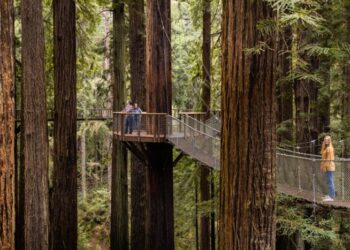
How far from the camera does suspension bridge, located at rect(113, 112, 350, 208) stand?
21.8ft

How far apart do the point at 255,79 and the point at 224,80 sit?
406 mm

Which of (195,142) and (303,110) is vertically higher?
(303,110)

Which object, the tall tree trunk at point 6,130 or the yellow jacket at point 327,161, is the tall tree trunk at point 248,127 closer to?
the tall tree trunk at point 6,130

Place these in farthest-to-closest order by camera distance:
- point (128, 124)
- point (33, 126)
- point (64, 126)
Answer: point (64, 126) → point (128, 124) → point (33, 126)

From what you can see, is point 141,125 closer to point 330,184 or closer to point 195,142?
point 195,142

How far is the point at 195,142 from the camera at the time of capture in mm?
8930

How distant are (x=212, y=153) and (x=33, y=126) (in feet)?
11.1

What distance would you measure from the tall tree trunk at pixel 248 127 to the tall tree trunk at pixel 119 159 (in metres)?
8.75

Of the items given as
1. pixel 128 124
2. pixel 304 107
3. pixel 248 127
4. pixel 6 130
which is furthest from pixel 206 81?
pixel 6 130

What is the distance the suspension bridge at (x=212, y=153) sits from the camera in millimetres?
6633

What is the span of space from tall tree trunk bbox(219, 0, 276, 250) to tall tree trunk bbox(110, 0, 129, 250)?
28.7 feet

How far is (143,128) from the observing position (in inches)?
403

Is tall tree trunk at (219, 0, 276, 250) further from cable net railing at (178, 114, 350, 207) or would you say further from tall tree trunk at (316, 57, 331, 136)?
tall tree trunk at (316, 57, 331, 136)

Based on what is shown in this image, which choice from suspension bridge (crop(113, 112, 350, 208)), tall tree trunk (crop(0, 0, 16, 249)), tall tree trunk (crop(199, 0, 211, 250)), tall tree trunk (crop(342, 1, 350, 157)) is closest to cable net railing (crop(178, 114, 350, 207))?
suspension bridge (crop(113, 112, 350, 208))
